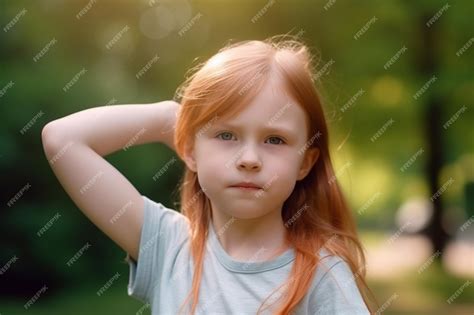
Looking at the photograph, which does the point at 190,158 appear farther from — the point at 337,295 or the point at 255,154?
the point at 337,295

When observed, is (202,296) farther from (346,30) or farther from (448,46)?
(448,46)

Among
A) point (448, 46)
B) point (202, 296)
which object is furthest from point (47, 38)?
point (202, 296)

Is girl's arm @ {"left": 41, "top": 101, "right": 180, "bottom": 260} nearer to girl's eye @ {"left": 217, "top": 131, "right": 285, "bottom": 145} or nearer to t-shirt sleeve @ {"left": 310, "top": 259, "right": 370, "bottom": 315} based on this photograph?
girl's eye @ {"left": 217, "top": 131, "right": 285, "bottom": 145}

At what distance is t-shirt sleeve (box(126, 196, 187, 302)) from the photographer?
8.79 feet

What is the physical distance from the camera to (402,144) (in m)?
16.3

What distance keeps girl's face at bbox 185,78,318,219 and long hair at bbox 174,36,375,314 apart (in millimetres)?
39

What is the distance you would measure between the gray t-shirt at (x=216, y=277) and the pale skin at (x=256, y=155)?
8 centimetres

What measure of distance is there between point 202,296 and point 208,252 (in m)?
0.17

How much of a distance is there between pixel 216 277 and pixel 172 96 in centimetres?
902

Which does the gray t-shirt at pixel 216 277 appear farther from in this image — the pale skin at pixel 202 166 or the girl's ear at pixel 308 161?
the girl's ear at pixel 308 161

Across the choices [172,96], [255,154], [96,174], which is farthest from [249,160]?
[172,96]

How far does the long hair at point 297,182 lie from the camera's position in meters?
2.45

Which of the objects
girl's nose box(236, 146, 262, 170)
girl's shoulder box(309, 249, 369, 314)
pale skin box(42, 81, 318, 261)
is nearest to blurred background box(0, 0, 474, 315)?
pale skin box(42, 81, 318, 261)

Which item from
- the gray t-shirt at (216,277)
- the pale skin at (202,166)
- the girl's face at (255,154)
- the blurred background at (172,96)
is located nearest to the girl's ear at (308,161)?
the pale skin at (202,166)
